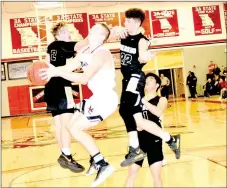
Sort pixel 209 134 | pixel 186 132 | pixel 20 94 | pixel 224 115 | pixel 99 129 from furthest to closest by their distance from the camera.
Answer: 1. pixel 20 94
2. pixel 224 115
3. pixel 99 129
4. pixel 186 132
5. pixel 209 134

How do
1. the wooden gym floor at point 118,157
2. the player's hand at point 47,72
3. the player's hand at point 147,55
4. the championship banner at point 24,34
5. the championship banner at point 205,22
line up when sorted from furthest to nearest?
the championship banner at point 205,22, the championship banner at point 24,34, the wooden gym floor at point 118,157, the player's hand at point 147,55, the player's hand at point 47,72

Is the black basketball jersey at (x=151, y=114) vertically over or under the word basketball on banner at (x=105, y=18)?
under

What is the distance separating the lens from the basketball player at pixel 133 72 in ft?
9.89

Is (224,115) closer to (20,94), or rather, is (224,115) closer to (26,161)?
(26,161)

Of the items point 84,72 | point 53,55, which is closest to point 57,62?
point 53,55

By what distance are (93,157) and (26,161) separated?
2533mm

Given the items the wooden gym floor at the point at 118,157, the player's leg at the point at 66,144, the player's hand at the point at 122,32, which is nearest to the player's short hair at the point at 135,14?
the player's hand at the point at 122,32

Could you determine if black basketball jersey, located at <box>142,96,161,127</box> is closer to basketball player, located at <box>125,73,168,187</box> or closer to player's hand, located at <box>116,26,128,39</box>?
basketball player, located at <box>125,73,168,187</box>

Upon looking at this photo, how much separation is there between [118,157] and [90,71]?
2460 mm

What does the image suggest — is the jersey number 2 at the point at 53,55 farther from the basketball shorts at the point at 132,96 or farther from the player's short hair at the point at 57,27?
the basketball shorts at the point at 132,96

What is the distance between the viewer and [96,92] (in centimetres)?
310

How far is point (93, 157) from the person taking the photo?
3.17 m

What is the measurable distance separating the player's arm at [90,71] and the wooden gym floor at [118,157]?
140cm

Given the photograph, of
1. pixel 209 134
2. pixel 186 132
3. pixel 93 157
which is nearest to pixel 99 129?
pixel 186 132
